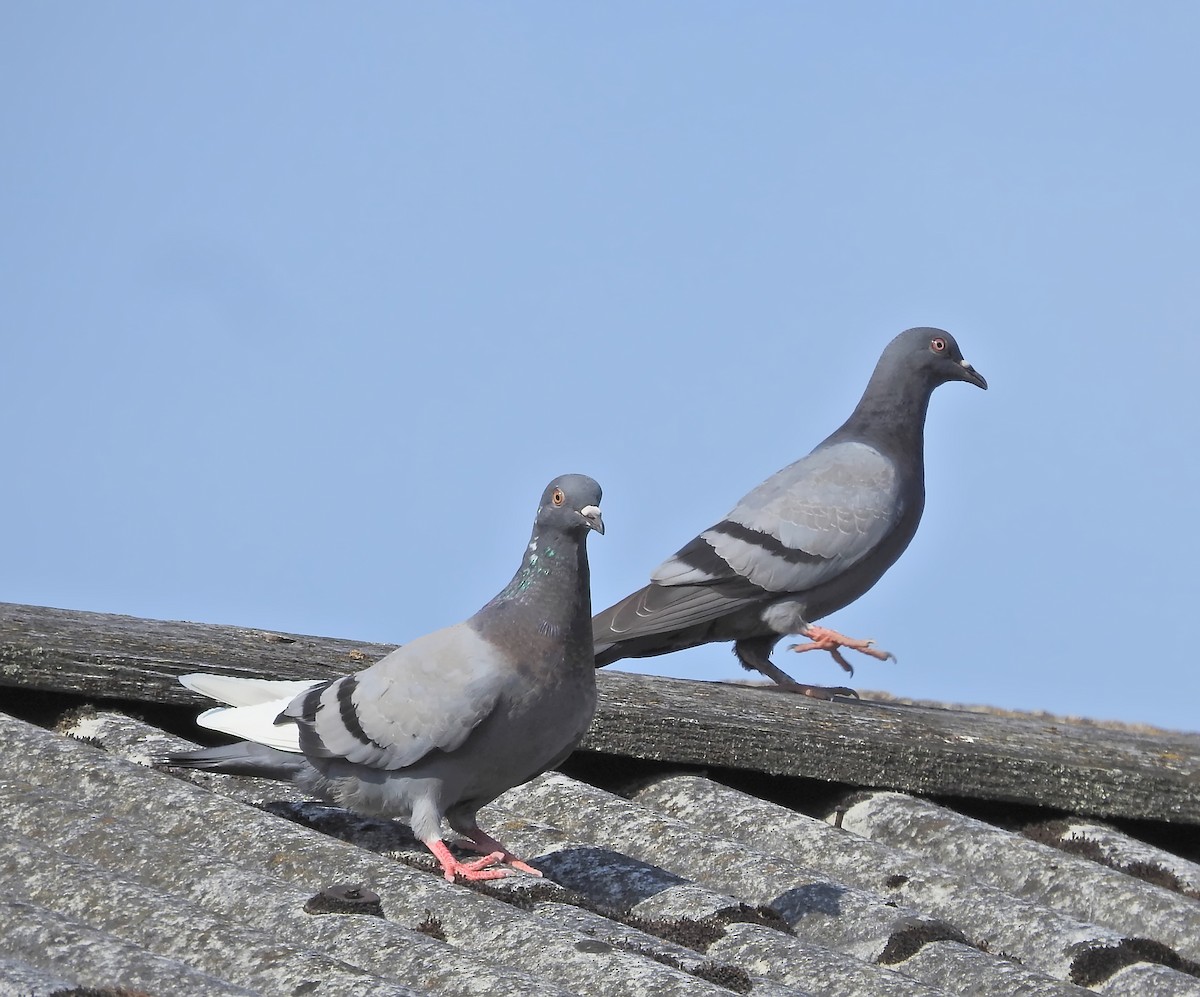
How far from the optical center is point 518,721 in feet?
14.3

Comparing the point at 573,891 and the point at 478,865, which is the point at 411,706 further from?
the point at 573,891

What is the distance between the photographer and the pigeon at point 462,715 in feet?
14.3

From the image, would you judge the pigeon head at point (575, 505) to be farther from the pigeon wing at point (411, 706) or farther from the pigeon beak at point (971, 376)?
the pigeon beak at point (971, 376)

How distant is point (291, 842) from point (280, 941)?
33.0 inches

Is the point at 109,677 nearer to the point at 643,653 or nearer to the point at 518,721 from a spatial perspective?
the point at 518,721

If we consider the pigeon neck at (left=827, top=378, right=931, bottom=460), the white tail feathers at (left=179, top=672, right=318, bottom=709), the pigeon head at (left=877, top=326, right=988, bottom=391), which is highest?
the pigeon head at (left=877, top=326, right=988, bottom=391)

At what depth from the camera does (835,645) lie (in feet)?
27.5

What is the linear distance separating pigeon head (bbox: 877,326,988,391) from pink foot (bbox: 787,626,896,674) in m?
1.48

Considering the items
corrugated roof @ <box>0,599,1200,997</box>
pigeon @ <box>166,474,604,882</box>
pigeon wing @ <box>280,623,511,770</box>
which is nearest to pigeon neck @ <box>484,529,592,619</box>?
pigeon @ <box>166,474,604,882</box>

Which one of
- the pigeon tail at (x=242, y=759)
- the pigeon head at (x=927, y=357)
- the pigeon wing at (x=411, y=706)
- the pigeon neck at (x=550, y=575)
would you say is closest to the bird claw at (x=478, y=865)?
the pigeon wing at (x=411, y=706)

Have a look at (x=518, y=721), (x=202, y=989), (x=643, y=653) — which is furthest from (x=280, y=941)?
(x=643, y=653)

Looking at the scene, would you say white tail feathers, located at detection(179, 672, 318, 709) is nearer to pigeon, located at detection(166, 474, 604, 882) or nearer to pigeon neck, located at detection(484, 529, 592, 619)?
pigeon, located at detection(166, 474, 604, 882)

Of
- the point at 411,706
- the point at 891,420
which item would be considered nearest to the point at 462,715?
the point at 411,706

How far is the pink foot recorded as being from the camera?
8.25 m
